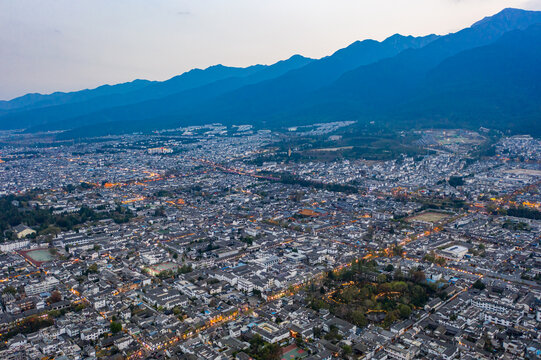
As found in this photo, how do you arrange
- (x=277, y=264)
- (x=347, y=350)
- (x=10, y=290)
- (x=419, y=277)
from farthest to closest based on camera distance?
(x=277, y=264) → (x=10, y=290) → (x=419, y=277) → (x=347, y=350)

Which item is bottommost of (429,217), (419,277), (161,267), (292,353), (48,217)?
(429,217)

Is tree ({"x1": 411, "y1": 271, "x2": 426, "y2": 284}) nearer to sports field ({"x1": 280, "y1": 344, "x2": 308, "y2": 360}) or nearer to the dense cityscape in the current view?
the dense cityscape

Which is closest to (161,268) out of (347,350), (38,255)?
(38,255)

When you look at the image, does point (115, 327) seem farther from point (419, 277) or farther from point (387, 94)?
point (387, 94)

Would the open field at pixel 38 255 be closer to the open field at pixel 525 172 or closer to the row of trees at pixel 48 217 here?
the row of trees at pixel 48 217

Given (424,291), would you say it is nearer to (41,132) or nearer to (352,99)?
(352,99)

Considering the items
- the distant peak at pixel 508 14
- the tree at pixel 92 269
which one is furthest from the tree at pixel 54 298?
the distant peak at pixel 508 14
